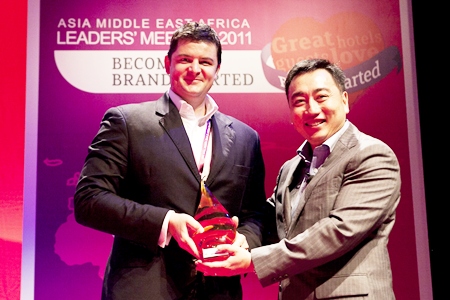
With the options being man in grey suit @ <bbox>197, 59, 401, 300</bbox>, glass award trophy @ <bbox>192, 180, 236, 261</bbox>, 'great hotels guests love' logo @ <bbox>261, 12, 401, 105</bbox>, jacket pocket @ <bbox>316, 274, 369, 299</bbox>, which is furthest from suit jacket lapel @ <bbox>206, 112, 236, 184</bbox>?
'great hotels guests love' logo @ <bbox>261, 12, 401, 105</bbox>

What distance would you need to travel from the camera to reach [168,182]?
1995 mm

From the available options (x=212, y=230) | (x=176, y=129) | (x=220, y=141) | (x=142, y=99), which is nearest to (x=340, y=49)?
(x=142, y=99)

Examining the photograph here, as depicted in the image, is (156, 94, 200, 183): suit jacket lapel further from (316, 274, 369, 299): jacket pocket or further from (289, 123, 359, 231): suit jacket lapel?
(316, 274, 369, 299): jacket pocket

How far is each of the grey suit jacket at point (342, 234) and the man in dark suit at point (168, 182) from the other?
0.22 metres

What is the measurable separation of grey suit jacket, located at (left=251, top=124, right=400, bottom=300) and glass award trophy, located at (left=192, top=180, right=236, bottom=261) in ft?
0.41

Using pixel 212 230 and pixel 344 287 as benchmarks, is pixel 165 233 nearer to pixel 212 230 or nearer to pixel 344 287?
pixel 212 230

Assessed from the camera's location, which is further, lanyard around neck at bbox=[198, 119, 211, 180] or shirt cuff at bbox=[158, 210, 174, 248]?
lanyard around neck at bbox=[198, 119, 211, 180]

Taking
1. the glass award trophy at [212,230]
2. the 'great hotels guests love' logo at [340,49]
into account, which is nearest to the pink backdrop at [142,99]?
the 'great hotels guests love' logo at [340,49]

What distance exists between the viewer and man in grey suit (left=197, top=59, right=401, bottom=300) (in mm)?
1786

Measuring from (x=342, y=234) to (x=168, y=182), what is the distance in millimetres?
679

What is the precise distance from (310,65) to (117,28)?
1633 mm

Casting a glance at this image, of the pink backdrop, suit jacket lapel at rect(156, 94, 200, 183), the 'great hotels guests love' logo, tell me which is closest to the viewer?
suit jacket lapel at rect(156, 94, 200, 183)

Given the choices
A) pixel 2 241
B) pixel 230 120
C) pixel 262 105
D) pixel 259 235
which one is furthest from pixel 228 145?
pixel 2 241

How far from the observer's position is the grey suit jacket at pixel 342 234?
1.78 meters
